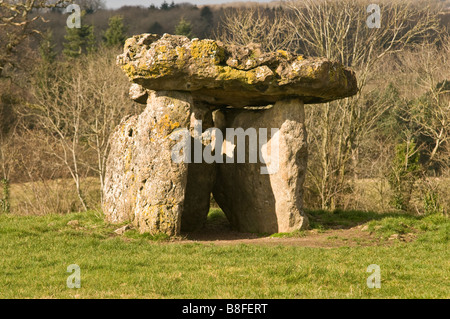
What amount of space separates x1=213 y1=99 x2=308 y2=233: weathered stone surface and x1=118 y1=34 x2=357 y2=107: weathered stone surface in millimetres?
623

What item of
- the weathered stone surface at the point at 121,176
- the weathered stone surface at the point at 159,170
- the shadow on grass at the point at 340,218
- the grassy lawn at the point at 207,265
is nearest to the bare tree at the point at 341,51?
the shadow on grass at the point at 340,218

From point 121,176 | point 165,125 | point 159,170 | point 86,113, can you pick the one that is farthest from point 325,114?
point 86,113

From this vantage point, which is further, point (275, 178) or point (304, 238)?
point (275, 178)

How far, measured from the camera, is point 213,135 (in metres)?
14.4

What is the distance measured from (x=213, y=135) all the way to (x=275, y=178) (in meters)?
2.01

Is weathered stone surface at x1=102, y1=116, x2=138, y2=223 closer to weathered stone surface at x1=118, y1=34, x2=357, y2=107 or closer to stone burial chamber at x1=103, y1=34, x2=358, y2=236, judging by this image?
stone burial chamber at x1=103, y1=34, x2=358, y2=236

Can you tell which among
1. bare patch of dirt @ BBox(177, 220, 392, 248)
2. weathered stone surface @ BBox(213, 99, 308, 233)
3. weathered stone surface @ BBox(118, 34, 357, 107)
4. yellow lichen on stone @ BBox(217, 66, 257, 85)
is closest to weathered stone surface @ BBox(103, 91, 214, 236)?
weathered stone surface @ BBox(118, 34, 357, 107)

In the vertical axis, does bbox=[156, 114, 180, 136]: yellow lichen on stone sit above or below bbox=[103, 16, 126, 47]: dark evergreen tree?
below

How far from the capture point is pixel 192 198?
14.7 m

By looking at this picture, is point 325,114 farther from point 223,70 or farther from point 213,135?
point 223,70

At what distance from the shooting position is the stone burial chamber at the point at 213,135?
12.6 metres

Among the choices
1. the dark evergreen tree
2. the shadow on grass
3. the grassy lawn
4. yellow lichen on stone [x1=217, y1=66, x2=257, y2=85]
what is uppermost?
the dark evergreen tree

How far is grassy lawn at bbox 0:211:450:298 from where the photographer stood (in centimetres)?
812

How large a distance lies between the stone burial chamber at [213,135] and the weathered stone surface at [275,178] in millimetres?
26
